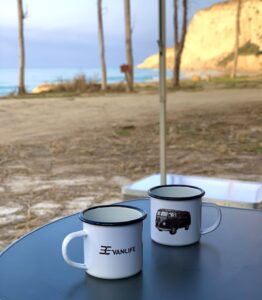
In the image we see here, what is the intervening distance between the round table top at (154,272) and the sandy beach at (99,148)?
1.49 metres

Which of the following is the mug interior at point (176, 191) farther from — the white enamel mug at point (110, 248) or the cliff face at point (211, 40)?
the cliff face at point (211, 40)

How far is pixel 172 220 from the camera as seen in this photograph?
0.79 m

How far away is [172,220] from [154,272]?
11cm

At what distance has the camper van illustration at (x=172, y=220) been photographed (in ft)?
2.60

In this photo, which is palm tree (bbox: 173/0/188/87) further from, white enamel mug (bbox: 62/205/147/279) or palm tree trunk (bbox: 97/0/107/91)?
white enamel mug (bbox: 62/205/147/279)

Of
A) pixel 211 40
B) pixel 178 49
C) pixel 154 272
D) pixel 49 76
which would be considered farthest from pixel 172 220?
pixel 211 40

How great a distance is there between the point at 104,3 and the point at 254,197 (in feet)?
31.5

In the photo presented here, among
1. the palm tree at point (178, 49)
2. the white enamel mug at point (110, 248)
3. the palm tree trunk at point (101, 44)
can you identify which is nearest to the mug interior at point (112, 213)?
the white enamel mug at point (110, 248)

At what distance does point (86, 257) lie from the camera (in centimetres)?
69

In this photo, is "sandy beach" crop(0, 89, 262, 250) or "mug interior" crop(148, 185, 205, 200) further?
"sandy beach" crop(0, 89, 262, 250)

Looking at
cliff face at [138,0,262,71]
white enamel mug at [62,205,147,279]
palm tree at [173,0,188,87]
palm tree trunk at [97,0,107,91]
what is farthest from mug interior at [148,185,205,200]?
palm tree at [173,0,188,87]

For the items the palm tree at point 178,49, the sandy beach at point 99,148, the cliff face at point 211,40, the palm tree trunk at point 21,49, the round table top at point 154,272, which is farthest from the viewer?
the cliff face at point 211,40

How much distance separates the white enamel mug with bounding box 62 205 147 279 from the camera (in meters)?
0.67

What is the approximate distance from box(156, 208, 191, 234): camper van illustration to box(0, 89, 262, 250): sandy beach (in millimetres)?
1547
